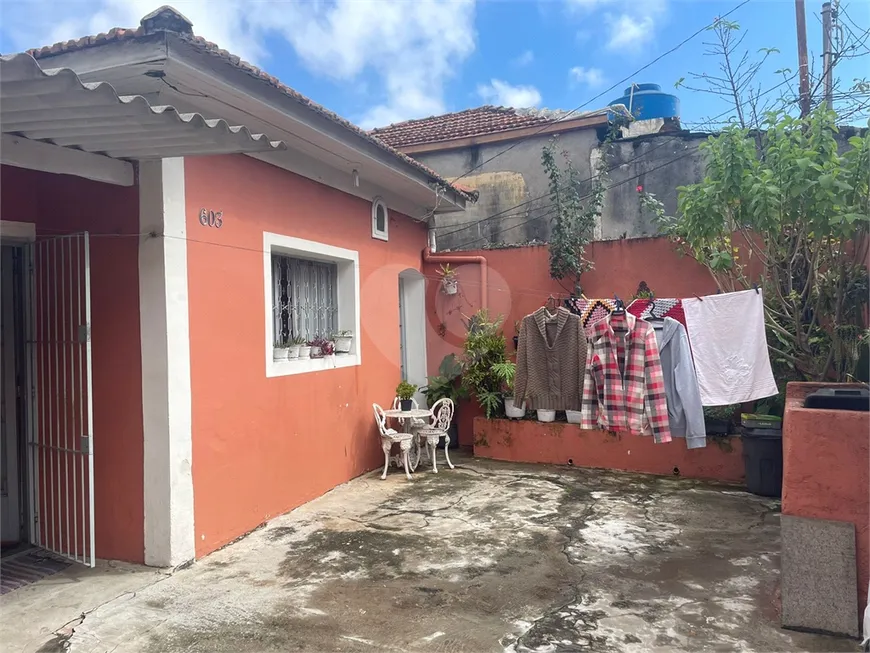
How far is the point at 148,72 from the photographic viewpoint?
378 cm

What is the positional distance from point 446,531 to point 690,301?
11.6ft

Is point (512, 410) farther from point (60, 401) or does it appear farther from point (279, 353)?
point (60, 401)

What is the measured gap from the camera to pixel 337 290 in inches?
265

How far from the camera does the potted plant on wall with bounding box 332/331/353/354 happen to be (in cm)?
658

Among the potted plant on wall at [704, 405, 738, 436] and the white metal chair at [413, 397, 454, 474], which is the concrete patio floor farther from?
the white metal chair at [413, 397, 454, 474]

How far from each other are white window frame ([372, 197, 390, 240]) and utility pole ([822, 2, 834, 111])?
18.6 feet

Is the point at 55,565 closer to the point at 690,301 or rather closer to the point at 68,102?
the point at 68,102

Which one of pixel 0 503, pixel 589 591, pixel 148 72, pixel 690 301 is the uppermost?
pixel 148 72

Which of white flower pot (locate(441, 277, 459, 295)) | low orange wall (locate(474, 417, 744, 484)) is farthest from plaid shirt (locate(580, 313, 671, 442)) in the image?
white flower pot (locate(441, 277, 459, 295))

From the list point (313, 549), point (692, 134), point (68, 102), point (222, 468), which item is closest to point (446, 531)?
point (313, 549)

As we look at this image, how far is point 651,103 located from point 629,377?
7.70 meters

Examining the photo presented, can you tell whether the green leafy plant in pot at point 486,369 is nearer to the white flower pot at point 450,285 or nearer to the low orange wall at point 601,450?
the low orange wall at point 601,450

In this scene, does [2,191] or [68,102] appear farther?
[2,191]

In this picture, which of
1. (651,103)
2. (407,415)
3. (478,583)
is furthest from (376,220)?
(651,103)
